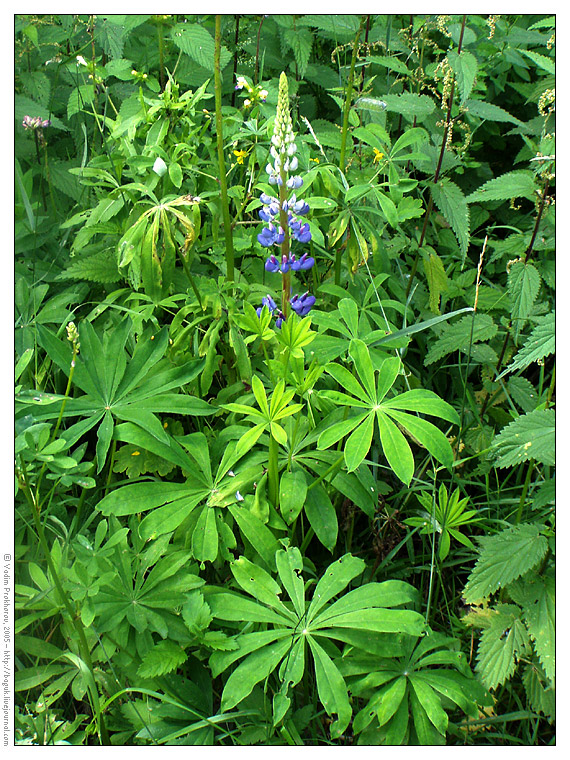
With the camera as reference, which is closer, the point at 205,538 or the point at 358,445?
the point at 358,445

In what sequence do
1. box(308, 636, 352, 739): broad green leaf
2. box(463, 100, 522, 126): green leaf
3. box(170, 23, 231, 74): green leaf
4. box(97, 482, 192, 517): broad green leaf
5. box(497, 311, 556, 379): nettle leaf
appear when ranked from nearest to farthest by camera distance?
box(308, 636, 352, 739): broad green leaf → box(497, 311, 556, 379): nettle leaf → box(97, 482, 192, 517): broad green leaf → box(463, 100, 522, 126): green leaf → box(170, 23, 231, 74): green leaf

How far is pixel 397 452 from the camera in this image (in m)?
1.65

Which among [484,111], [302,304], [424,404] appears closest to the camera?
[424,404]

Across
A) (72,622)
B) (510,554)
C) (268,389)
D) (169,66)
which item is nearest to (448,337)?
(268,389)

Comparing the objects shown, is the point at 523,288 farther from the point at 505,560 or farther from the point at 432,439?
the point at 505,560

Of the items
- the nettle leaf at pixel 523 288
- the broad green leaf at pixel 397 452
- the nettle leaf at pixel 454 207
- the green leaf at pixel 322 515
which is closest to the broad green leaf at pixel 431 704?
the green leaf at pixel 322 515

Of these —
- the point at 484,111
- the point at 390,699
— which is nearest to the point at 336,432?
the point at 390,699

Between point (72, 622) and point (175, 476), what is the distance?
0.63 meters

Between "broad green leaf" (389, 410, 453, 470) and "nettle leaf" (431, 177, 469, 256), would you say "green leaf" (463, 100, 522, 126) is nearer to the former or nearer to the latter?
"nettle leaf" (431, 177, 469, 256)

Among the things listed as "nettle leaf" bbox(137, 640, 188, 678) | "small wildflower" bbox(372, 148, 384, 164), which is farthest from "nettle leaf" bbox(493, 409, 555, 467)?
"small wildflower" bbox(372, 148, 384, 164)

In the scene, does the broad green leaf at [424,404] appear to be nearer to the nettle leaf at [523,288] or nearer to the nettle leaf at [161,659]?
the nettle leaf at [523,288]

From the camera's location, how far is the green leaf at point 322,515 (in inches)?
71.4

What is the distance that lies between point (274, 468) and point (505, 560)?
722 millimetres

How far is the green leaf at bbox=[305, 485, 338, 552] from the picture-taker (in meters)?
1.81
